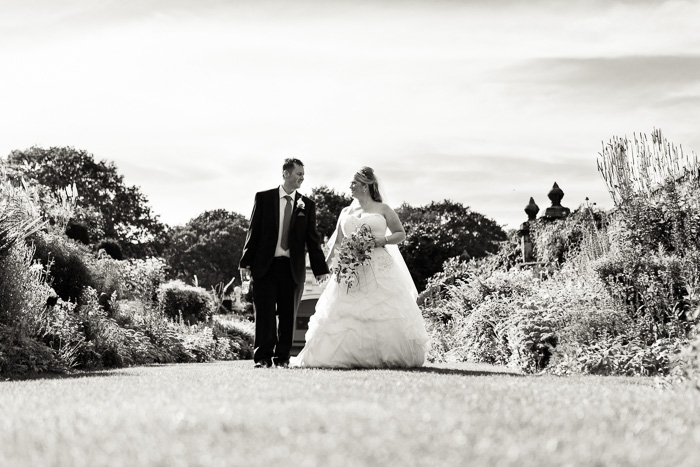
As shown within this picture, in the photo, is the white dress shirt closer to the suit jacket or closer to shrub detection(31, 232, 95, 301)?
the suit jacket

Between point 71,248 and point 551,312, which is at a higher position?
point 71,248

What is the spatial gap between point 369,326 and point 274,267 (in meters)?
1.42

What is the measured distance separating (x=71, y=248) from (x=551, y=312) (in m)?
9.85

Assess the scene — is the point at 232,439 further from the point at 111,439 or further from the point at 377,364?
the point at 377,364

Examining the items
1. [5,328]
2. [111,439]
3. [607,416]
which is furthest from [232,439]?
[5,328]

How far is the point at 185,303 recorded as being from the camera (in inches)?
974

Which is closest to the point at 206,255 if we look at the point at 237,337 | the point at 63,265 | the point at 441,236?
the point at 441,236

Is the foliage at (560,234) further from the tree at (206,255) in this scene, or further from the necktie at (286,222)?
the tree at (206,255)

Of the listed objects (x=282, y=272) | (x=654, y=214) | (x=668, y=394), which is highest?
(x=654, y=214)

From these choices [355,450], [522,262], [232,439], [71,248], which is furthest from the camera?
[522,262]

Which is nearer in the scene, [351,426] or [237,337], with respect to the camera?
[351,426]

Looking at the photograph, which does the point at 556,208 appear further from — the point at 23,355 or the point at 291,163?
the point at 23,355

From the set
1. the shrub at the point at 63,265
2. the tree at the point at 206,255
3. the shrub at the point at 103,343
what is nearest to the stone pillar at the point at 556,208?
the shrub at the point at 103,343

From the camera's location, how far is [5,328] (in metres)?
10.7
